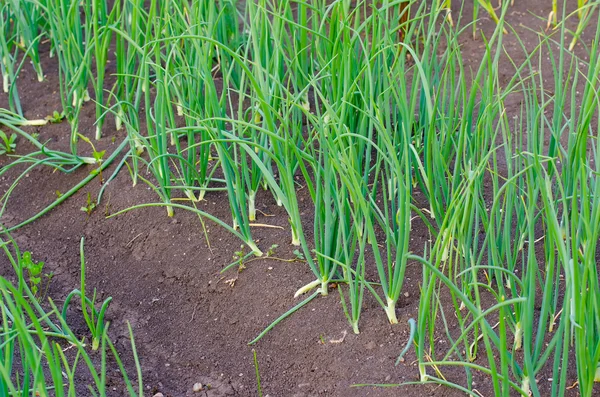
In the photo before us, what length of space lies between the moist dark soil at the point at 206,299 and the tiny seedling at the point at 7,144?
124mm

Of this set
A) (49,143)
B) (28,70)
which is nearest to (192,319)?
(49,143)

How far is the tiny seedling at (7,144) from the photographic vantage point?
257 centimetres

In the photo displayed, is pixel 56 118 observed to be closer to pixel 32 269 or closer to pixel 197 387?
pixel 32 269

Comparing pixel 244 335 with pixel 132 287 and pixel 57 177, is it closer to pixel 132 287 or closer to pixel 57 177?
pixel 132 287

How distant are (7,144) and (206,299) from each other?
3.38 feet

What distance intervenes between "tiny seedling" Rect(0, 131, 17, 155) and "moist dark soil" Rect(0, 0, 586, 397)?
12cm

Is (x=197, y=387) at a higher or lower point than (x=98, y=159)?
lower

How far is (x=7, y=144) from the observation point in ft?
8.52

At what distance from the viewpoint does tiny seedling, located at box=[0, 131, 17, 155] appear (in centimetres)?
257

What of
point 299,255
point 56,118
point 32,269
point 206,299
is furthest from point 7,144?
point 299,255

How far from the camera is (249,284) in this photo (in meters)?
2.00

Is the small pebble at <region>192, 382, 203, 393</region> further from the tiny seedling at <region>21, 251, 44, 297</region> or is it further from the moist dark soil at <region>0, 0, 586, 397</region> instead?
the tiny seedling at <region>21, 251, 44, 297</region>

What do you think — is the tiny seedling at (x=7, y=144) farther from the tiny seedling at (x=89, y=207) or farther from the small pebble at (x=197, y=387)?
the small pebble at (x=197, y=387)

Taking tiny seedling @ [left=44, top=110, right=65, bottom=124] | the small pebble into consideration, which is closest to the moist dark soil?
the small pebble
